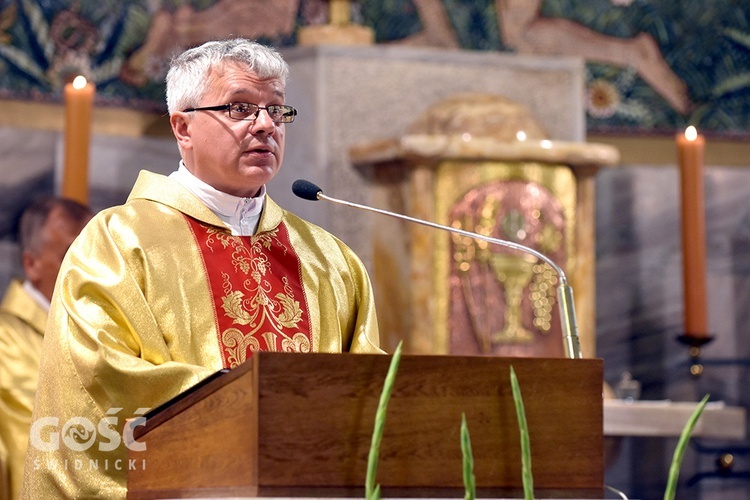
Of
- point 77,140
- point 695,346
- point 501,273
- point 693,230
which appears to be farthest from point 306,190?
point 695,346

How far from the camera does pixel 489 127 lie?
5977mm

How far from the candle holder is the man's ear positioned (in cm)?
332

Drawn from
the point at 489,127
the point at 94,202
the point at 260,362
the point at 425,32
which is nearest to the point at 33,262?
the point at 94,202

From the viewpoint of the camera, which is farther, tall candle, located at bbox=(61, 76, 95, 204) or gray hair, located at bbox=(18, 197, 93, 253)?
tall candle, located at bbox=(61, 76, 95, 204)

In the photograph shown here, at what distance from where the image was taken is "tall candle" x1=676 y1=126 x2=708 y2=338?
6.12 meters

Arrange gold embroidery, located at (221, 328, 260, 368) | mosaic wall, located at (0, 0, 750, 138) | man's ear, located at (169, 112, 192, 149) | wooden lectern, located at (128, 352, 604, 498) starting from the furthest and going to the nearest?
mosaic wall, located at (0, 0, 750, 138)
man's ear, located at (169, 112, 192, 149)
gold embroidery, located at (221, 328, 260, 368)
wooden lectern, located at (128, 352, 604, 498)

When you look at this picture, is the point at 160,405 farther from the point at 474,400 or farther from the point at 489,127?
the point at 489,127

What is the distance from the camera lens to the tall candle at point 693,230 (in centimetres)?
612

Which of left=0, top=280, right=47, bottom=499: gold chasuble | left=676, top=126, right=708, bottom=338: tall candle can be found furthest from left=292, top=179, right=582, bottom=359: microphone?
left=676, top=126, right=708, bottom=338: tall candle

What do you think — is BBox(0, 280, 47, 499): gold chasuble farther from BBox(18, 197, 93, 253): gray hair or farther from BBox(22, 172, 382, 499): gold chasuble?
BBox(22, 172, 382, 499): gold chasuble

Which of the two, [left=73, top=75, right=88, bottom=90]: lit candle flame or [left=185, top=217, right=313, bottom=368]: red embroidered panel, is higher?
[left=73, top=75, right=88, bottom=90]: lit candle flame

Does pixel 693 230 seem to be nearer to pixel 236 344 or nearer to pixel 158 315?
pixel 236 344

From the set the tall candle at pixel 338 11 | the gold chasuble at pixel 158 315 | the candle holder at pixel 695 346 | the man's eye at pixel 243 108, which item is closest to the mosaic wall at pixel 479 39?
the tall candle at pixel 338 11

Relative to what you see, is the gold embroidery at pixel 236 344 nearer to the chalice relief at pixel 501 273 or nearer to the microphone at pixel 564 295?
the microphone at pixel 564 295
